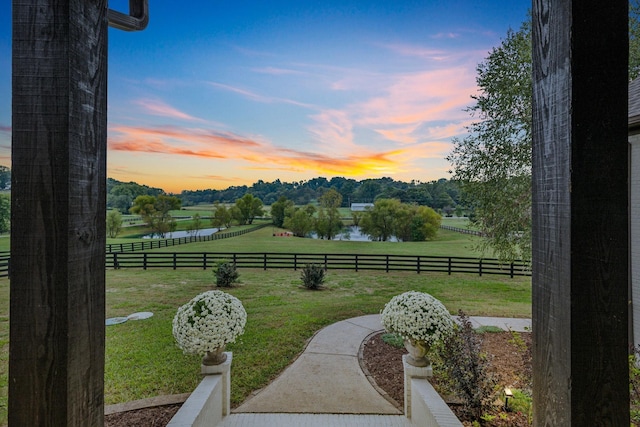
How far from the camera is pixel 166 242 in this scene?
1914 centimetres

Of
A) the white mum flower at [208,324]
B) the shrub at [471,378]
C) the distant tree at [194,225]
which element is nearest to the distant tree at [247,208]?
the distant tree at [194,225]

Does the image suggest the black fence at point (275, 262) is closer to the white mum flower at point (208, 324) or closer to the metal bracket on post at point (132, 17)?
the white mum flower at point (208, 324)

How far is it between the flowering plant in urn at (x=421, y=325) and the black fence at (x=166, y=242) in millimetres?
16038

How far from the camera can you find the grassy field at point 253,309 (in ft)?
13.1

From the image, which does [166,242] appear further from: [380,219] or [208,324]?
[208,324]

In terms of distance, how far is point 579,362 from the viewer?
2.34ft

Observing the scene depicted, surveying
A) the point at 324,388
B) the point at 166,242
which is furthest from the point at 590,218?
the point at 166,242

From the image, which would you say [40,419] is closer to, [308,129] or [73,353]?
[73,353]

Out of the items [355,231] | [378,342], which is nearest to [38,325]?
[378,342]

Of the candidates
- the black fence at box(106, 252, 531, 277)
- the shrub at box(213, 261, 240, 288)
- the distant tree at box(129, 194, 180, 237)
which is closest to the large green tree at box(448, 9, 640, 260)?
the black fence at box(106, 252, 531, 277)

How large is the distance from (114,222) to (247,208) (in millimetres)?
8307

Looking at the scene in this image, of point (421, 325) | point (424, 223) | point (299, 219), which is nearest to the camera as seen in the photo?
point (421, 325)

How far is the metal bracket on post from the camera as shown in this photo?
139cm

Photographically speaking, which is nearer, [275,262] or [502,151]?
[502,151]
